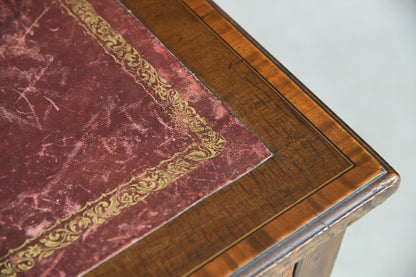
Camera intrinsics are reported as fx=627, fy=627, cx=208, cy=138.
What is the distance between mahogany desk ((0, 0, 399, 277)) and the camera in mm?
1168

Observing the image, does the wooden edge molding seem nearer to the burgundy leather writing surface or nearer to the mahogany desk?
the mahogany desk

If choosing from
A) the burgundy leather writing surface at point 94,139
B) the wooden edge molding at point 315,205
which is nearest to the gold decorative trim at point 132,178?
the burgundy leather writing surface at point 94,139

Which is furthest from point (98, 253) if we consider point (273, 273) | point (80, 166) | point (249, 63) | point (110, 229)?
point (249, 63)

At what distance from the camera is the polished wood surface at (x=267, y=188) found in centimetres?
117

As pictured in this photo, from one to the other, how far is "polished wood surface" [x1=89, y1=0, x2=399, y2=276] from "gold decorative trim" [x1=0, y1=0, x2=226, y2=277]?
0.26 feet

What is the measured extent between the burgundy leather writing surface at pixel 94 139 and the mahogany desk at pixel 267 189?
30 millimetres

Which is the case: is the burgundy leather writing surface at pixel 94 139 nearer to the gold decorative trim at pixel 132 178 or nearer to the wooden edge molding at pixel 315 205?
the gold decorative trim at pixel 132 178

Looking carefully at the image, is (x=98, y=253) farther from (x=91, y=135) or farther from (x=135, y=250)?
(x=91, y=135)

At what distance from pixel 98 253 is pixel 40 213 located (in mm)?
150

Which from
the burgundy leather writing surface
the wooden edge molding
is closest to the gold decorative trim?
the burgundy leather writing surface

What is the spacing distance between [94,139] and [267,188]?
0.38m

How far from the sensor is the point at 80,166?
1.28 metres

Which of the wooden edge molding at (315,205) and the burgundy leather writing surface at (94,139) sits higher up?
the burgundy leather writing surface at (94,139)

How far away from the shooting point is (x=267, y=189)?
125cm
